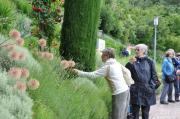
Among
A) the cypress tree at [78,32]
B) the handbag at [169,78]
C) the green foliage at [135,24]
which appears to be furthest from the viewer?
the green foliage at [135,24]

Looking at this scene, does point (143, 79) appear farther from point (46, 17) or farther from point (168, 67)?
point (168, 67)

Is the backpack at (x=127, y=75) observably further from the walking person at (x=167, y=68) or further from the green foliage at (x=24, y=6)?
the green foliage at (x=24, y=6)

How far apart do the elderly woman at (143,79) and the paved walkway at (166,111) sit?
128 inches

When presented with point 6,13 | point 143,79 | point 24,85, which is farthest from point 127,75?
point 6,13

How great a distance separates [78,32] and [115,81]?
7.22 ft

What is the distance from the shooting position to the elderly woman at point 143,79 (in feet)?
35.2

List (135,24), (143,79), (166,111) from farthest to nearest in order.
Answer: (135,24), (166,111), (143,79)

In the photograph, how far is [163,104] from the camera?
16906 millimetres

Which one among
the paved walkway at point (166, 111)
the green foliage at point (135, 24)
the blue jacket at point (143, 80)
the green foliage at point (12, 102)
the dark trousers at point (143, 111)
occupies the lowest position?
the green foliage at point (135, 24)

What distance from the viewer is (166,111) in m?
15.2

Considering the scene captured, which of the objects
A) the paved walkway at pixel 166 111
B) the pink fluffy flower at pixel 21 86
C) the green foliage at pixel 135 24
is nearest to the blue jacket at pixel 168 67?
the paved walkway at pixel 166 111

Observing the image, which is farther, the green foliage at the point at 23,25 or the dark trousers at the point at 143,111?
the green foliage at the point at 23,25

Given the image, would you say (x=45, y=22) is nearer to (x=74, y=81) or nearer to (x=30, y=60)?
(x=74, y=81)

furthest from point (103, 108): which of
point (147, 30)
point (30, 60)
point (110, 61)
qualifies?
point (147, 30)
